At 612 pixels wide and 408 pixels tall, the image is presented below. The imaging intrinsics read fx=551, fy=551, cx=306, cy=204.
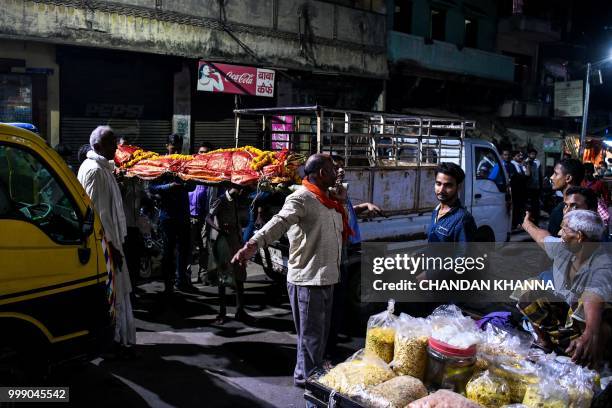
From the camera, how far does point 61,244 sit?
352cm

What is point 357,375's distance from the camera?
277 cm

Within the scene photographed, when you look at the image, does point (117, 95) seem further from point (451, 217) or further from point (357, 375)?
point (357, 375)

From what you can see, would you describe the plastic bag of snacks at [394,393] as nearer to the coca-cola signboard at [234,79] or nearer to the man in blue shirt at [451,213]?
the man in blue shirt at [451,213]

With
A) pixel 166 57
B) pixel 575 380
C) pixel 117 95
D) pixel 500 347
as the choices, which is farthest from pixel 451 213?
pixel 166 57

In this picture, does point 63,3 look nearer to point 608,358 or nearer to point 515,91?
point 608,358

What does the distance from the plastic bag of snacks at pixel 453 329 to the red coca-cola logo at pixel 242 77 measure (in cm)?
1224

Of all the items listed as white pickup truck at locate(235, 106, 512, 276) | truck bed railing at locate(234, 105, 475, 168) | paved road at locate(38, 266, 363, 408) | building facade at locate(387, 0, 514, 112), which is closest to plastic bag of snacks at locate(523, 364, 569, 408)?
paved road at locate(38, 266, 363, 408)

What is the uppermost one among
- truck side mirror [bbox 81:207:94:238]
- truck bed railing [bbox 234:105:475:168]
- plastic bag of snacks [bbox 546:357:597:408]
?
truck bed railing [bbox 234:105:475:168]

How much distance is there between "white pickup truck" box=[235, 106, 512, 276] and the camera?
6645 millimetres

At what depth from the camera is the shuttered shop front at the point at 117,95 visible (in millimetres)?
12320

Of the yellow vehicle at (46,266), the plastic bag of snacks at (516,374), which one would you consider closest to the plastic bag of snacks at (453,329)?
the plastic bag of snacks at (516,374)

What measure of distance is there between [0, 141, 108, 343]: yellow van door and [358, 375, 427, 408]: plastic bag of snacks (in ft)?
6.64

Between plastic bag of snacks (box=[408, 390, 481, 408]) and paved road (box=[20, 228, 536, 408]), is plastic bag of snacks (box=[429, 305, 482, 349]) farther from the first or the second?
paved road (box=[20, 228, 536, 408])

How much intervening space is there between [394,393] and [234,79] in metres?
13.1
